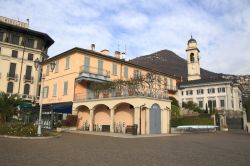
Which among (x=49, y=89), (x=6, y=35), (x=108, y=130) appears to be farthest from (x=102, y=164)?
→ (x=6, y=35)

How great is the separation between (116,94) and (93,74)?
18.3ft

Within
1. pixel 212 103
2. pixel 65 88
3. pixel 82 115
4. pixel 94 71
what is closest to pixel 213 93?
pixel 212 103

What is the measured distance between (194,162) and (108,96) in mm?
17327

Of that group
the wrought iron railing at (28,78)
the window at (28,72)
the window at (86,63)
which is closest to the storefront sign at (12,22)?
the window at (28,72)

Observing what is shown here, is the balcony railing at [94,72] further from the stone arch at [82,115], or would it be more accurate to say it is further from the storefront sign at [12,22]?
the storefront sign at [12,22]

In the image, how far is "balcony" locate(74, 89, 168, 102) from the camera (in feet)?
75.8

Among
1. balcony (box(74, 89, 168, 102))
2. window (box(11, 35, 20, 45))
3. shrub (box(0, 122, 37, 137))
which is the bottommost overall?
shrub (box(0, 122, 37, 137))

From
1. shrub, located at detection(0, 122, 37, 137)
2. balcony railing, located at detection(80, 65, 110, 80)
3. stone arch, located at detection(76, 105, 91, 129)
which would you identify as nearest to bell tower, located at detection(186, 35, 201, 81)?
balcony railing, located at detection(80, 65, 110, 80)

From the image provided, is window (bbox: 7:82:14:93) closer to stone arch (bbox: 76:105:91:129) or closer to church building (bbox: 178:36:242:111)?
stone arch (bbox: 76:105:91:129)

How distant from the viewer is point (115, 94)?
24.7 metres

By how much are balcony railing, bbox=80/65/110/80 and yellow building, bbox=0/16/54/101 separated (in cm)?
1883

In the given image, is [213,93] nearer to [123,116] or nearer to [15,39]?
[123,116]

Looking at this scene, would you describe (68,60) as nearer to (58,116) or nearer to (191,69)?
(58,116)

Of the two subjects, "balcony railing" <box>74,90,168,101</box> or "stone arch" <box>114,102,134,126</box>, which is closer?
"balcony railing" <box>74,90,168,101</box>
